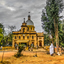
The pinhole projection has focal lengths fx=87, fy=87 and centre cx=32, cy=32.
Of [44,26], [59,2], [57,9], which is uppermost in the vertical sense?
[59,2]

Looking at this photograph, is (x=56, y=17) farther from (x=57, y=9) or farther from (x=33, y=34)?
(x=33, y=34)

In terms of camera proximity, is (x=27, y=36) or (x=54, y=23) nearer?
(x=54, y=23)

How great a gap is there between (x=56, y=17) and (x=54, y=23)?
1.23 m

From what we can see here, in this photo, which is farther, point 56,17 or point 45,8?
point 45,8

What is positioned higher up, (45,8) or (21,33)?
(45,8)

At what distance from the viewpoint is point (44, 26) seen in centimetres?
1867

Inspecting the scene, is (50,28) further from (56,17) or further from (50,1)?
(50,1)

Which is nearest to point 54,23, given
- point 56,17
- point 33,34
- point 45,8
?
point 56,17

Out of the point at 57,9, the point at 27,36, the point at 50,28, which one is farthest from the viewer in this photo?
the point at 27,36

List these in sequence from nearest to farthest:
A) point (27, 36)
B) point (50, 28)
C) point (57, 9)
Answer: point (57, 9)
point (50, 28)
point (27, 36)

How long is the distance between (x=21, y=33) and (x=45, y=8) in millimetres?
21498

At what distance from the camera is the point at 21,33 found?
125ft

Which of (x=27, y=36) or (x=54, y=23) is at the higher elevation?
(x=54, y=23)

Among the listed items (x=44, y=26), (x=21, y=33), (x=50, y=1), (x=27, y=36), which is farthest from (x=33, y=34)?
(x=50, y=1)
